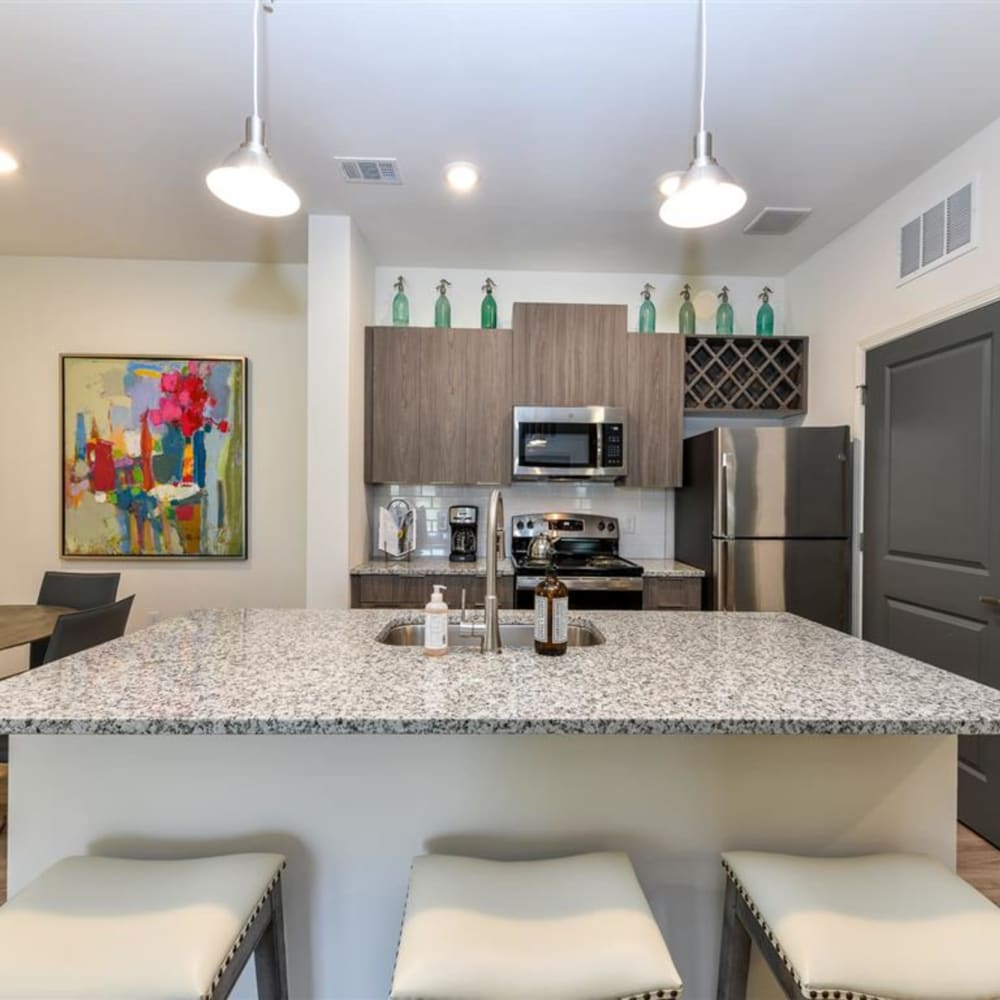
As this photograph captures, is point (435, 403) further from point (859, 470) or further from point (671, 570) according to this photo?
point (859, 470)

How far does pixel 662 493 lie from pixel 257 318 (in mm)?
2741

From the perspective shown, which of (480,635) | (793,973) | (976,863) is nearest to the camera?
(793,973)

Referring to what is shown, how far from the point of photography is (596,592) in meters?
3.11

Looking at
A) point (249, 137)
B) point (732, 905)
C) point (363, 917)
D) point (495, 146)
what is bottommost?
point (363, 917)

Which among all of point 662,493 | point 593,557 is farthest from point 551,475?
point 662,493

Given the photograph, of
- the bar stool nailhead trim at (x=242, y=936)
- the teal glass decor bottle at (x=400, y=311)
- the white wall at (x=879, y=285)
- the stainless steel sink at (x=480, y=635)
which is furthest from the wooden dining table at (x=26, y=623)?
the white wall at (x=879, y=285)

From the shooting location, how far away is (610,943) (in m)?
0.91

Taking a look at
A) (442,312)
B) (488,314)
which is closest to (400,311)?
(442,312)

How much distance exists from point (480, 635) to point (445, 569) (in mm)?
1334

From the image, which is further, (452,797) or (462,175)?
(462,175)

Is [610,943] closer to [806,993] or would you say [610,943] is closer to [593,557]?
[806,993]

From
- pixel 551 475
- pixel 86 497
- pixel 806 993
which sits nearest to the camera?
pixel 806 993

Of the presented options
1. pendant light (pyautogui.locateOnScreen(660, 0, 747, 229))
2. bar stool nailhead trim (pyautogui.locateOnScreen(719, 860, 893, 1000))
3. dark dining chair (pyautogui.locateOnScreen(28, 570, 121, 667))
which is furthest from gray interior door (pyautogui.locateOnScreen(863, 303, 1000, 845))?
dark dining chair (pyautogui.locateOnScreen(28, 570, 121, 667))

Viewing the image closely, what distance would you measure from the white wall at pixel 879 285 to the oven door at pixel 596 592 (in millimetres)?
1383
